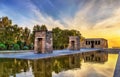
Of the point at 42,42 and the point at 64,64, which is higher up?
the point at 42,42

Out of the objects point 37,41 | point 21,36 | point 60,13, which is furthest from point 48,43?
point 21,36

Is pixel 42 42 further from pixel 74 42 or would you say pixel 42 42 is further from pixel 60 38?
pixel 60 38

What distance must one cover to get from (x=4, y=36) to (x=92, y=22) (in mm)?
10913

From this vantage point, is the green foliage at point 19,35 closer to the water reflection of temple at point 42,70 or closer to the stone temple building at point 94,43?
the stone temple building at point 94,43

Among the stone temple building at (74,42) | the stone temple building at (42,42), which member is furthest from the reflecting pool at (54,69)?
the stone temple building at (74,42)

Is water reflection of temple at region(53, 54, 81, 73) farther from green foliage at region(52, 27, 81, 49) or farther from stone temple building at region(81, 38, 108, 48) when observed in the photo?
stone temple building at region(81, 38, 108, 48)

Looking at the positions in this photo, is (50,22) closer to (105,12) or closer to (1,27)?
(1,27)

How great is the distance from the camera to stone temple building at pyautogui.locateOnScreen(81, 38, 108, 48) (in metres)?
34.7

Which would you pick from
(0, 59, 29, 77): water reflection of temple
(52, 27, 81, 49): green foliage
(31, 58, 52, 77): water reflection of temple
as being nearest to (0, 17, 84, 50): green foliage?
(52, 27, 81, 49): green foliage

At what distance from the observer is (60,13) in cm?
2420

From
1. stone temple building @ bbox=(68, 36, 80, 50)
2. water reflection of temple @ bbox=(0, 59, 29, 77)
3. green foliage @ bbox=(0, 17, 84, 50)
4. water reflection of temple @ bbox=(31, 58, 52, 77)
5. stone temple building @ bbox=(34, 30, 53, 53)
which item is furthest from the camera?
stone temple building @ bbox=(68, 36, 80, 50)

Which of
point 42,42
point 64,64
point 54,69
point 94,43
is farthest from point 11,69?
point 94,43

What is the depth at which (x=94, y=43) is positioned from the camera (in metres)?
36.1

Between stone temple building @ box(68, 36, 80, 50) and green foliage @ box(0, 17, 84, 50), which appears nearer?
green foliage @ box(0, 17, 84, 50)
